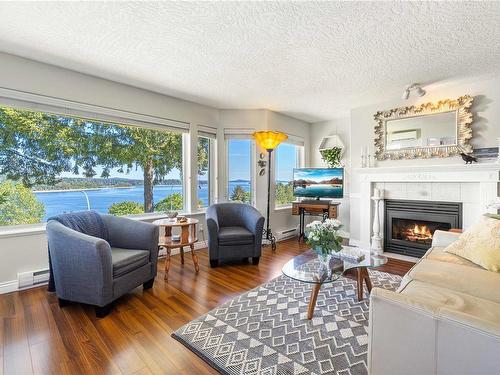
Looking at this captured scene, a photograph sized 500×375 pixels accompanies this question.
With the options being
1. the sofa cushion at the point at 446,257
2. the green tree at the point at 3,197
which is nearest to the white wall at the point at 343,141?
the sofa cushion at the point at 446,257

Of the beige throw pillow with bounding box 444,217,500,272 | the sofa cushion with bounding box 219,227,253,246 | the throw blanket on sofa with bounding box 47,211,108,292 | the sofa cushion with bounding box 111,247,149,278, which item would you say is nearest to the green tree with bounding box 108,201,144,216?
the throw blanket on sofa with bounding box 47,211,108,292

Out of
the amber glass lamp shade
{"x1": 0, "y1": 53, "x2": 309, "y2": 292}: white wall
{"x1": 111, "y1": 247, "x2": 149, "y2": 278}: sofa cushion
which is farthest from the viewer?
the amber glass lamp shade

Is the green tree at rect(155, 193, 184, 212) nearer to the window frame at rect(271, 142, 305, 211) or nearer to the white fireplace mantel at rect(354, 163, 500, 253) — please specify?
the window frame at rect(271, 142, 305, 211)

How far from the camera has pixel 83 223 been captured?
2.56 m

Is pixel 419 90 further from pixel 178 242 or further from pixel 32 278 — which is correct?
pixel 32 278

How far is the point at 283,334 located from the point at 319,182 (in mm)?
3174

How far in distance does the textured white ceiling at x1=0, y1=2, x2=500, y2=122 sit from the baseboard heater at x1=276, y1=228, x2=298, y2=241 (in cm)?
270

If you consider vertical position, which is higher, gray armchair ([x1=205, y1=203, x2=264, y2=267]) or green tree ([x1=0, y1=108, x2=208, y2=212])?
green tree ([x1=0, y1=108, x2=208, y2=212])

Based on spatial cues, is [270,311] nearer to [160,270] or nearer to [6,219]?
[160,270]

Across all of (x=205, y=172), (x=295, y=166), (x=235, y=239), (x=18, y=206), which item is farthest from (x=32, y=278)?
(x=295, y=166)

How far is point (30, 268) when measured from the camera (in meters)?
2.67

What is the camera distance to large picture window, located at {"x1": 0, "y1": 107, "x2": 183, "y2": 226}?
8.80 feet

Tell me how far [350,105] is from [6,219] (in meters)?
4.80

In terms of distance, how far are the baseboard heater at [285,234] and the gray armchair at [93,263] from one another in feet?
8.88
